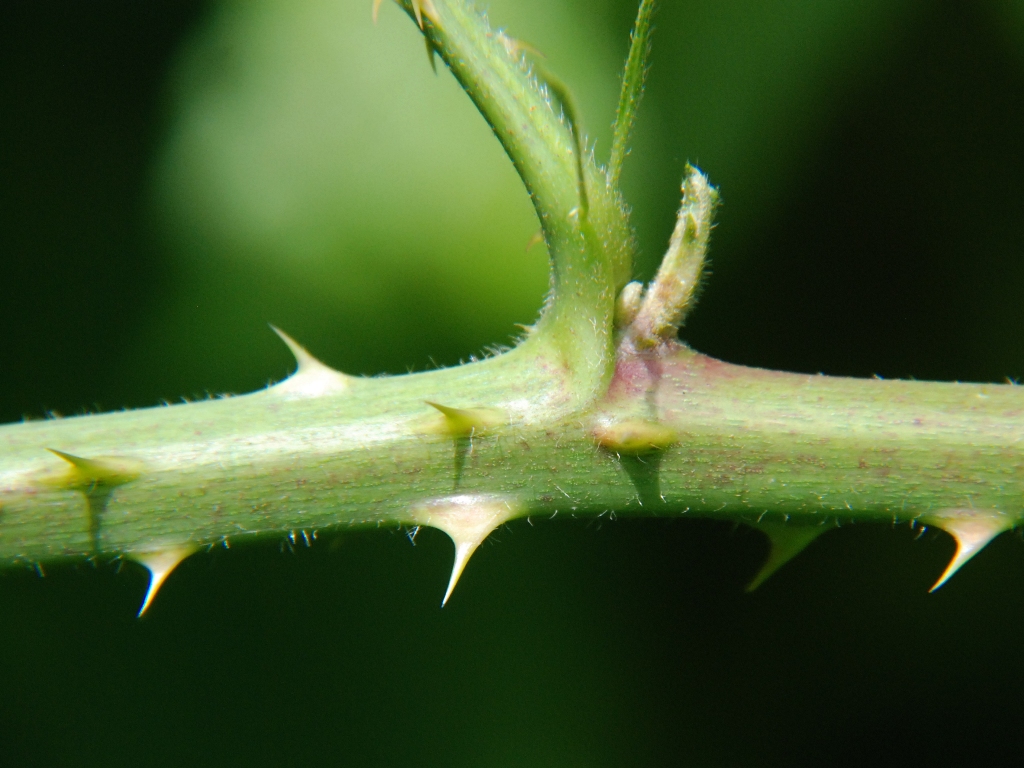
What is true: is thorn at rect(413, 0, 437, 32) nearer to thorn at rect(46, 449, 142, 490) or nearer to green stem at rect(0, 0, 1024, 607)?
green stem at rect(0, 0, 1024, 607)

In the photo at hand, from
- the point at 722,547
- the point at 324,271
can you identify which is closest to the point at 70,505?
the point at 324,271

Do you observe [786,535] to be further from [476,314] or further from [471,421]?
[476,314]

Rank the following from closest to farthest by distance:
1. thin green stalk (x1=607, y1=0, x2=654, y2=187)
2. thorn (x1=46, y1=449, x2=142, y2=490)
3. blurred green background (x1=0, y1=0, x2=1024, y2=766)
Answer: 1. thin green stalk (x1=607, y1=0, x2=654, y2=187)
2. thorn (x1=46, y1=449, x2=142, y2=490)
3. blurred green background (x1=0, y1=0, x2=1024, y2=766)

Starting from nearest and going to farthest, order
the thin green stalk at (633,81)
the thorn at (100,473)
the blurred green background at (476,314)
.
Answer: the thin green stalk at (633,81), the thorn at (100,473), the blurred green background at (476,314)

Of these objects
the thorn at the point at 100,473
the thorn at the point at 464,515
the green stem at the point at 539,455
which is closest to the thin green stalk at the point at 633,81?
the green stem at the point at 539,455

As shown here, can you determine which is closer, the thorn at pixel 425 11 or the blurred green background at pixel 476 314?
the thorn at pixel 425 11

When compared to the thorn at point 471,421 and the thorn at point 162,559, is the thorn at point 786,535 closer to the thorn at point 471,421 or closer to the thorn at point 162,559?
the thorn at point 471,421

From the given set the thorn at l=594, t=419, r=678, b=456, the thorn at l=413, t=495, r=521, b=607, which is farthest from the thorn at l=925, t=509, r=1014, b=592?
the thorn at l=413, t=495, r=521, b=607
